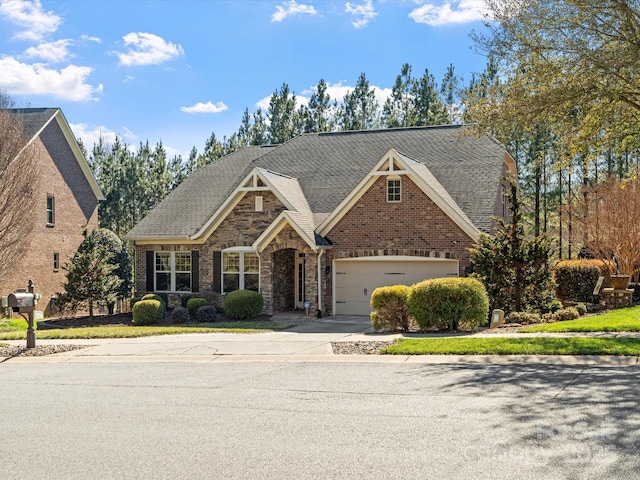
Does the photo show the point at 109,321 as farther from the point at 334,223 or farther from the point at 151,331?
the point at 334,223

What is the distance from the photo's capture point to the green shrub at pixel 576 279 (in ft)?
75.4

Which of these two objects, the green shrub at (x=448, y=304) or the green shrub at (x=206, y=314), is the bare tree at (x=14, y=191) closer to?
the green shrub at (x=206, y=314)

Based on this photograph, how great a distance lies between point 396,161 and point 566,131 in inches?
279

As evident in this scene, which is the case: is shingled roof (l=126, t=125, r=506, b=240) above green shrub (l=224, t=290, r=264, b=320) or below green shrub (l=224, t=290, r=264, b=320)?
above

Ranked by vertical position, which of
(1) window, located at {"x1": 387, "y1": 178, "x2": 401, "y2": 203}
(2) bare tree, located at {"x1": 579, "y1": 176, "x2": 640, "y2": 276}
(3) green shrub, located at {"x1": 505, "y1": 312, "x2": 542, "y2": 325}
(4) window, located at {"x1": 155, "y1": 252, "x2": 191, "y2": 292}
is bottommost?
(3) green shrub, located at {"x1": 505, "y1": 312, "x2": 542, "y2": 325}

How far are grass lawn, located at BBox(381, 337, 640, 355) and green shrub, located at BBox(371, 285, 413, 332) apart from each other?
3143 mm

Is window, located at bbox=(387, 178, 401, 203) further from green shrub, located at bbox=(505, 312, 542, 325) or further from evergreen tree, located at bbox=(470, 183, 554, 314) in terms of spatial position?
green shrub, located at bbox=(505, 312, 542, 325)

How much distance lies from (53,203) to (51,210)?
38cm

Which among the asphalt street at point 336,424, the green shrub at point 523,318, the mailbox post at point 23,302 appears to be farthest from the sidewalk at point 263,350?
the green shrub at point 523,318

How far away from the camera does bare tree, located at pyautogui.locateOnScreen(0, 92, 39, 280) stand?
2283 centimetres

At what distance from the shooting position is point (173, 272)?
27344 mm

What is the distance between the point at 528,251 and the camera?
19.7 meters

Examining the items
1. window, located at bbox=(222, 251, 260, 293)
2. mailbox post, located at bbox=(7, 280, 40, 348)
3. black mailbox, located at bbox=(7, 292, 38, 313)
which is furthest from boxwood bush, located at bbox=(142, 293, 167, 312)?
black mailbox, located at bbox=(7, 292, 38, 313)

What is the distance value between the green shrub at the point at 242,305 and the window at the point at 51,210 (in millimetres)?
13425
